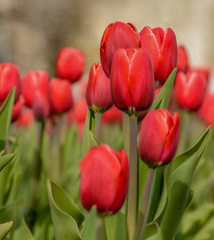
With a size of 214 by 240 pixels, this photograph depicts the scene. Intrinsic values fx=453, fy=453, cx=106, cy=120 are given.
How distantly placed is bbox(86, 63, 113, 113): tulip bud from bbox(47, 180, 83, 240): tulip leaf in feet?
0.43

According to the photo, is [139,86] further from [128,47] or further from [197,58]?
[197,58]

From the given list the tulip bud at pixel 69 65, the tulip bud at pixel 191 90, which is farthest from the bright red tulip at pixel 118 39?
the tulip bud at pixel 69 65

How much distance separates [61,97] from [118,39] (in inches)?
19.7

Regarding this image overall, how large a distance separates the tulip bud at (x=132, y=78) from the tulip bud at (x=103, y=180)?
0.32 ft

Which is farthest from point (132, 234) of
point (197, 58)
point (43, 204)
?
point (197, 58)

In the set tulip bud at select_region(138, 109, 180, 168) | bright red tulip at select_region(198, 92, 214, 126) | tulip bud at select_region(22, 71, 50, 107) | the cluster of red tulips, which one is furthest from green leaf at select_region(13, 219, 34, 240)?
bright red tulip at select_region(198, 92, 214, 126)

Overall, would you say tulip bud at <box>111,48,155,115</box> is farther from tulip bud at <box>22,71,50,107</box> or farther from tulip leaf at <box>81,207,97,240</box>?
tulip bud at <box>22,71,50,107</box>

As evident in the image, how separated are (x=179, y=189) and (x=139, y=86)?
0.15 metres

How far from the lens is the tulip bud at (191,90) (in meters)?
0.92

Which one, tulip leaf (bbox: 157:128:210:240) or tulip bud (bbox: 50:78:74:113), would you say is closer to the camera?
tulip leaf (bbox: 157:128:210:240)

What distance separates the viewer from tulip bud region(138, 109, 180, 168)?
51 centimetres

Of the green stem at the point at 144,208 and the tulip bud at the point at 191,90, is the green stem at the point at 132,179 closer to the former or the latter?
the green stem at the point at 144,208

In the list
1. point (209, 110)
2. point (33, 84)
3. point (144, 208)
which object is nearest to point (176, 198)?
point (144, 208)

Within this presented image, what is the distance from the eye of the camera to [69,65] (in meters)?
1.06
